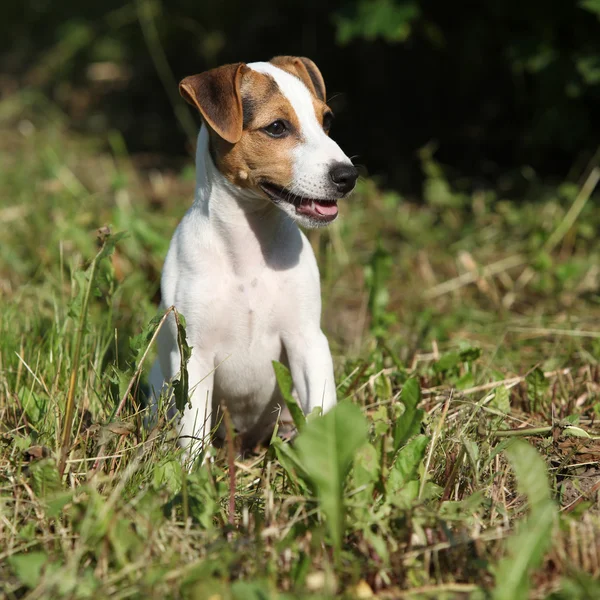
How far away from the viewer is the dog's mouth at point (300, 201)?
3.77 m

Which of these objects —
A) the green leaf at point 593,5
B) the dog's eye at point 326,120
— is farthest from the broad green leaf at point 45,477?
the green leaf at point 593,5

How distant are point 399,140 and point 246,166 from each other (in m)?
4.99

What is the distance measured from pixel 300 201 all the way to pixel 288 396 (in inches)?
39.8

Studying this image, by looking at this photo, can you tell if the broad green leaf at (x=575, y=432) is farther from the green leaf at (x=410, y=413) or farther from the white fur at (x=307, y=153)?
the white fur at (x=307, y=153)

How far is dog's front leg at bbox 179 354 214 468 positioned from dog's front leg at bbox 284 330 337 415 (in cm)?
39

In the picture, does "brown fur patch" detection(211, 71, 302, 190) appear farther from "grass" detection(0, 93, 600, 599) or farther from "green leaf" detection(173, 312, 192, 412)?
"green leaf" detection(173, 312, 192, 412)

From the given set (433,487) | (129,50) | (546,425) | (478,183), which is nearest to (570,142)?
(478,183)

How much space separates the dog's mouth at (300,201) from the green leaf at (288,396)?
853 millimetres

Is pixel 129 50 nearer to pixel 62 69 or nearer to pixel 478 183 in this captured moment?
pixel 62 69

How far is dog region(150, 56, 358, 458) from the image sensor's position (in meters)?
3.77

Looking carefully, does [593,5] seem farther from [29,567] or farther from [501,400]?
[29,567]

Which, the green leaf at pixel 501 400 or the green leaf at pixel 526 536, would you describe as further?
the green leaf at pixel 501 400

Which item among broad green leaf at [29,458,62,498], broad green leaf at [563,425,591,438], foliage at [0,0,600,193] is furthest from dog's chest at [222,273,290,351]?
foliage at [0,0,600,193]

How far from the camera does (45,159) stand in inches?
328
